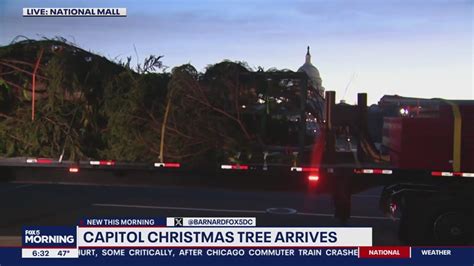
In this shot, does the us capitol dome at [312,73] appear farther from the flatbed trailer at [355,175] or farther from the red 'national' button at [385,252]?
the red 'national' button at [385,252]

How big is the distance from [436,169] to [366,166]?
72 centimetres

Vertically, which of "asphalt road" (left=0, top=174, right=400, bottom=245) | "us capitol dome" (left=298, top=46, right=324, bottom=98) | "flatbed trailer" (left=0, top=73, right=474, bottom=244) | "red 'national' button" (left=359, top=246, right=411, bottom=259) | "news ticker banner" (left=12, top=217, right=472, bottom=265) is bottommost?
"asphalt road" (left=0, top=174, right=400, bottom=245)

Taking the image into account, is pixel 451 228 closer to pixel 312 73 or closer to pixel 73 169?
pixel 312 73

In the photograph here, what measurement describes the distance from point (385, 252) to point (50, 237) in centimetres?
356

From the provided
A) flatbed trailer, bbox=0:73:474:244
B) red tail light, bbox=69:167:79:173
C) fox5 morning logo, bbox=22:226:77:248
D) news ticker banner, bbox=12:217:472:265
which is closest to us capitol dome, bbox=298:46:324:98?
flatbed trailer, bbox=0:73:474:244

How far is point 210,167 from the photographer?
201 inches

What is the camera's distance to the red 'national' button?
479cm

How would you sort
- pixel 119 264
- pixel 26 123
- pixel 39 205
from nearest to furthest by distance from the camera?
pixel 119 264, pixel 26 123, pixel 39 205

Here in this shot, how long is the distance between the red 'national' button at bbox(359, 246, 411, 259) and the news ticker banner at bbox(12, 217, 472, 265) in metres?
0.01

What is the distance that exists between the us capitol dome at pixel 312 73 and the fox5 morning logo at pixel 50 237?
2923 millimetres

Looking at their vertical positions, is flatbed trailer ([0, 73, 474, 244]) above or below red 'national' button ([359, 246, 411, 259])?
above

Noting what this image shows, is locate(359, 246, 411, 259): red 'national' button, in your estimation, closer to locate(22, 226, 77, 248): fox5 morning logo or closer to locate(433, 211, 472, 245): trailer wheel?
locate(433, 211, 472, 245): trailer wheel

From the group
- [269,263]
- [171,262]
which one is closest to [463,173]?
[269,263]

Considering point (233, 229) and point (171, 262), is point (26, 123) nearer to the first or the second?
point (171, 262)
